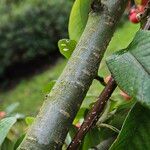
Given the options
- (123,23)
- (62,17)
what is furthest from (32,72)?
(123,23)

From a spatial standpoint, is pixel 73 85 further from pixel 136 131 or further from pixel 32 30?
pixel 32 30

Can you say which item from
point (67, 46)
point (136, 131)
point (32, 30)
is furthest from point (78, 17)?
point (32, 30)

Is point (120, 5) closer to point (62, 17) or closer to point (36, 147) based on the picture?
point (36, 147)

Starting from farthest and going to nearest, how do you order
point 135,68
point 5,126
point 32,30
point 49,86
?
1. point 32,30
2. point 49,86
3. point 5,126
4. point 135,68

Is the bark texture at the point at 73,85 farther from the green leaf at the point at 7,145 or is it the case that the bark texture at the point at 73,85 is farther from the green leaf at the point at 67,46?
the green leaf at the point at 7,145

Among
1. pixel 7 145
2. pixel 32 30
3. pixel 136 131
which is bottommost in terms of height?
pixel 32 30

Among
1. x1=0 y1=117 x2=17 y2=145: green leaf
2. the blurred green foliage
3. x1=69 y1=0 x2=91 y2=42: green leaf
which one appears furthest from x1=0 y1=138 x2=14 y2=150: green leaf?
the blurred green foliage
